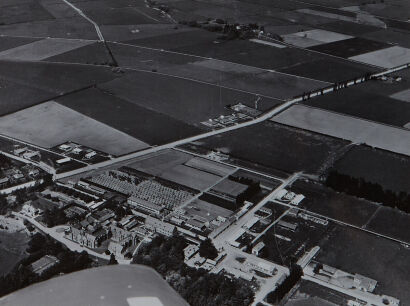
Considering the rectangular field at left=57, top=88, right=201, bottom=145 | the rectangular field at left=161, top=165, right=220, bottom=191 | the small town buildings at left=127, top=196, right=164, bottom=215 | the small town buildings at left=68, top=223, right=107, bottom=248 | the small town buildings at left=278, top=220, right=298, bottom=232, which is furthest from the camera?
the rectangular field at left=57, top=88, right=201, bottom=145

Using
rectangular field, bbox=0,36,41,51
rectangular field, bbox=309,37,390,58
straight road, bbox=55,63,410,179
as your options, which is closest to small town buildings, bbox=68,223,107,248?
straight road, bbox=55,63,410,179

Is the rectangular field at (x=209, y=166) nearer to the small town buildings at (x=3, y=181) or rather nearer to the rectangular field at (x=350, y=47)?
the small town buildings at (x=3, y=181)

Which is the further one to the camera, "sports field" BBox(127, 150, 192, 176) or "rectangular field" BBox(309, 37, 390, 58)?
"rectangular field" BBox(309, 37, 390, 58)

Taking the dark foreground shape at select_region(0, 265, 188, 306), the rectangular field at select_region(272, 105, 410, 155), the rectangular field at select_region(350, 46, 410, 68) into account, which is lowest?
the rectangular field at select_region(272, 105, 410, 155)

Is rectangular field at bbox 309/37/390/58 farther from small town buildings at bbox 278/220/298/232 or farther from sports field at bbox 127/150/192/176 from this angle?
small town buildings at bbox 278/220/298/232

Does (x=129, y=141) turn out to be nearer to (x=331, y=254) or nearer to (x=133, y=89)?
(x=133, y=89)

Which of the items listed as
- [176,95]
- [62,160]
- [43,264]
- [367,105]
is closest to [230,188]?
[62,160]

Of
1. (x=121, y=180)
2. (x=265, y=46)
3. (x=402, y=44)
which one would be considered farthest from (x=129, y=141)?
(x=402, y=44)

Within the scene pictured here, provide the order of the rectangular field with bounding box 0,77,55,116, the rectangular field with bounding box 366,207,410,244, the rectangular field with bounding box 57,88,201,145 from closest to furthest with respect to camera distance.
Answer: the rectangular field with bounding box 366,207,410,244, the rectangular field with bounding box 57,88,201,145, the rectangular field with bounding box 0,77,55,116
